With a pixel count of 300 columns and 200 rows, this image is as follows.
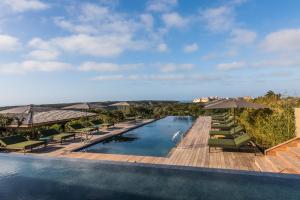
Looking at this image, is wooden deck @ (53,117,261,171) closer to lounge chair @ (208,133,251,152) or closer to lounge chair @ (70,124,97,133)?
lounge chair @ (208,133,251,152)

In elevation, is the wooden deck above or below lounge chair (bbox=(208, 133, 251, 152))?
below

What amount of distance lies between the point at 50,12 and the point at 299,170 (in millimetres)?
11296

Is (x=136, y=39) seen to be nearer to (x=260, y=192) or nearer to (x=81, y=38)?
(x=81, y=38)

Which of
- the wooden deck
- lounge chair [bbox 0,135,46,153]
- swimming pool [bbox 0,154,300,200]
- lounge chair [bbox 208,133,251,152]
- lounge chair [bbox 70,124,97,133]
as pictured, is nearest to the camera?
swimming pool [bbox 0,154,300,200]

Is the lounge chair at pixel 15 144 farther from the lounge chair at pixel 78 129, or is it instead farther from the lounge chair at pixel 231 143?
the lounge chair at pixel 231 143

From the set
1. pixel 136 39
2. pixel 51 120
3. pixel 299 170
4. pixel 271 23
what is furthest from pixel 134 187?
pixel 136 39

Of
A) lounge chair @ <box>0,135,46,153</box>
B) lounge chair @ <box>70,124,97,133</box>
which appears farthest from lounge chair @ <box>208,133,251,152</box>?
lounge chair @ <box>70,124,97,133</box>

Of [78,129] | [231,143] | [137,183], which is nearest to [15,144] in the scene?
[78,129]

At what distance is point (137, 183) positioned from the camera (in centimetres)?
410

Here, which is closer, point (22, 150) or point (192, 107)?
point (22, 150)

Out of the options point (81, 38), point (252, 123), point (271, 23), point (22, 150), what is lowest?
point (22, 150)

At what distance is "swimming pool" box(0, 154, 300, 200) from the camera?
362 cm

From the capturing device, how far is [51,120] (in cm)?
1606

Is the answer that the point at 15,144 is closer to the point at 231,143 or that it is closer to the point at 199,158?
the point at 199,158
